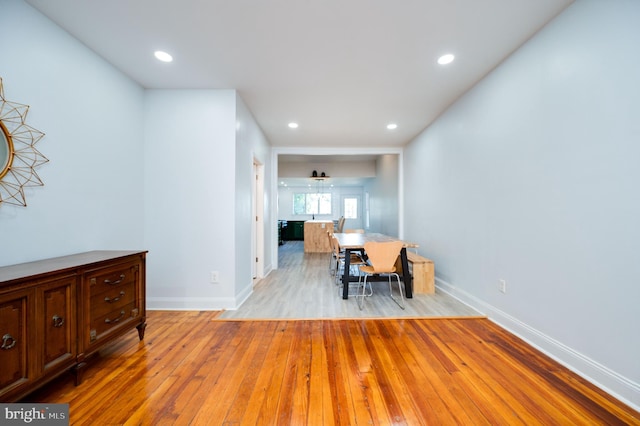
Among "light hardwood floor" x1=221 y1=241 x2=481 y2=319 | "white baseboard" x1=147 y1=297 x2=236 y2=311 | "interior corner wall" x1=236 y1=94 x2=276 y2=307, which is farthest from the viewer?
"interior corner wall" x1=236 y1=94 x2=276 y2=307

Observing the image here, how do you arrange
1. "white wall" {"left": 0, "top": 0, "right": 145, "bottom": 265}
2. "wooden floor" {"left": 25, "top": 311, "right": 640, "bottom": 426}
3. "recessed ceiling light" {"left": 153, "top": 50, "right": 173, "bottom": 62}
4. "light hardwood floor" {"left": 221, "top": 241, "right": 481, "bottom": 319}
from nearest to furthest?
"wooden floor" {"left": 25, "top": 311, "right": 640, "bottom": 426}, "white wall" {"left": 0, "top": 0, "right": 145, "bottom": 265}, "recessed ceiling light" {"left": 153, "top": 50, "right": 173, "bottom": 62}, "light hardwood floor" {"left": 221, "top": 241, "right": 481, "bottom": 319}

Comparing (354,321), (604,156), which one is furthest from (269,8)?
(354,321)

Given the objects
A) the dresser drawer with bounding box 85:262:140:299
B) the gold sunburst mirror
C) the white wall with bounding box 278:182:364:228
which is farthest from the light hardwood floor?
the white wall with bounding box 278:182:364:228

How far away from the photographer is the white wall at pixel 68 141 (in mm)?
1712

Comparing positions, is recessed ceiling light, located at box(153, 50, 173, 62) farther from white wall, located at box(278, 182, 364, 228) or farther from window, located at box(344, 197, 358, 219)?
window, located at box(344, 197, 358, 219)

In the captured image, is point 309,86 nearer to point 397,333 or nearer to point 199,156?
point 199,156

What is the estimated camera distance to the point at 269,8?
1821 mm

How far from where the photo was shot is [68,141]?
2.05 m

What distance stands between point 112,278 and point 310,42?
2.48 m

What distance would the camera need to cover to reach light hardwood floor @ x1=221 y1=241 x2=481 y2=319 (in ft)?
9.22

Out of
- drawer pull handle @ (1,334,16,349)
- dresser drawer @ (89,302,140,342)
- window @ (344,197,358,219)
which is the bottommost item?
dresser drawer @ (89,302,140,342)

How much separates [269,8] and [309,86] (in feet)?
3.68

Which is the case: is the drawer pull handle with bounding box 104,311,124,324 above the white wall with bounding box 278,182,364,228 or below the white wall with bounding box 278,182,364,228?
below

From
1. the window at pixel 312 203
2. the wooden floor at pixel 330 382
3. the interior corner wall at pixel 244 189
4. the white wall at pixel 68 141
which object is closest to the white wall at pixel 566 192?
the wooden floor at pixel 330 382
